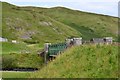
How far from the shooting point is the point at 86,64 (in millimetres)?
25734

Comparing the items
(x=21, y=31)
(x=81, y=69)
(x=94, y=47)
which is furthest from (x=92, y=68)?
(x=21, y=31)

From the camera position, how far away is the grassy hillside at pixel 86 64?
958 inches

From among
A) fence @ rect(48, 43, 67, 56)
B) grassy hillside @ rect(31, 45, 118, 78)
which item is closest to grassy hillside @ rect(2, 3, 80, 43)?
fence @ rect(48, 43, 67, 56)

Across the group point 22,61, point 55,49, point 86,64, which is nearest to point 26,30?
point 22,61

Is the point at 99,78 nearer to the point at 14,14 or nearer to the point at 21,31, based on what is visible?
the point at 21,31

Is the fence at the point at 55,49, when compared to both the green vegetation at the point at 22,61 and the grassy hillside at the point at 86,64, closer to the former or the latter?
the green vegetation at the point at 22,61

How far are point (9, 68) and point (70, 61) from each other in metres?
18.3

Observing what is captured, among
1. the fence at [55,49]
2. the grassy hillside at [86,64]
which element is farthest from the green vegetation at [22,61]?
the grassy hillside at [86,64]

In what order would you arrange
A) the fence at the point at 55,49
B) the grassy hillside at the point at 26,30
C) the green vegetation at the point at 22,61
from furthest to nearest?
the grassy hillside at the point at 26,30, the green vegetation at the point at 22,61, the fence at the point at 55,49

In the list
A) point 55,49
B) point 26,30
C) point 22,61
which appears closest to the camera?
point 55,49

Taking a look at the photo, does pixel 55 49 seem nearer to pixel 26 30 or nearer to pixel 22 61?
pixel 22 61

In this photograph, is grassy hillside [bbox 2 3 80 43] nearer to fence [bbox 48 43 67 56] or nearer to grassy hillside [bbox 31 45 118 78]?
fence [bbox 48 43 67 56]

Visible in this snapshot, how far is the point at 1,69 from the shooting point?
43125 millimetres

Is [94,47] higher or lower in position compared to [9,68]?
higher
